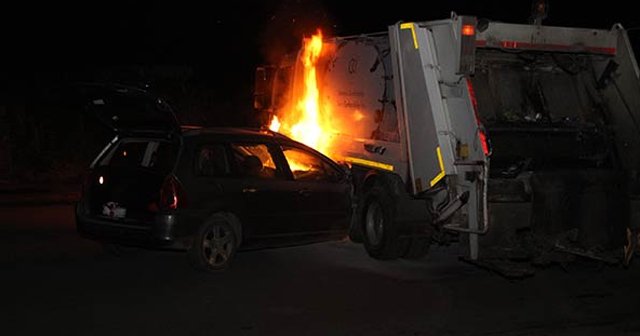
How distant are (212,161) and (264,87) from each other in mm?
5044

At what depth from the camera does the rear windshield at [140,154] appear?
937 cm

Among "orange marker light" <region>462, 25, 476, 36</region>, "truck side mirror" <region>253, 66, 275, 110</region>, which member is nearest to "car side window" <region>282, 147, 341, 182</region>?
"orange marker light" <region>462, 25, 476, 36</region>

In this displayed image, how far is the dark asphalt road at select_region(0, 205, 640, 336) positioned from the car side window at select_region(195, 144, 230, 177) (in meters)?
1.10

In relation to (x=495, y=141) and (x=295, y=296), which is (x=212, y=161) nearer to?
(x=295, y=296)

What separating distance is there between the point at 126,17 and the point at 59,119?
7.73m

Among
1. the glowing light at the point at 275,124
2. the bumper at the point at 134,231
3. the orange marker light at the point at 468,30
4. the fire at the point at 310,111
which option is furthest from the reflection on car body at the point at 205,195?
the glowing light at the point at 275,124

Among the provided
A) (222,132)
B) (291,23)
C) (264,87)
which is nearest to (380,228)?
(222,132)

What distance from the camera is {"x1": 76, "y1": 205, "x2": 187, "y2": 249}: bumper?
9.04 meters

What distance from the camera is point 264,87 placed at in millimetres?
14500

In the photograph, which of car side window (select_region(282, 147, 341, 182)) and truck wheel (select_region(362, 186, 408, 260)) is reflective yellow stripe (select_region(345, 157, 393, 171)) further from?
car side window (select_region(282, 147, 341, 182))

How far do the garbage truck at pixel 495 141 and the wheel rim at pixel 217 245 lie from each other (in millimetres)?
2040

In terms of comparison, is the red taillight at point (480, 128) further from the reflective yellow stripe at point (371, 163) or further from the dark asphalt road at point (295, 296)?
the reflective yellow stripe at point (371, 163)

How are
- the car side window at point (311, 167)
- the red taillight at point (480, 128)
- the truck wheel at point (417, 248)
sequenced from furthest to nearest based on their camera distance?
the car side window at point (311, 167) < the truck wheel at point (417, 248) < the red taillight at point (480, 128)

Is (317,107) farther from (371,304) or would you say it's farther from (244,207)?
(371,304)
